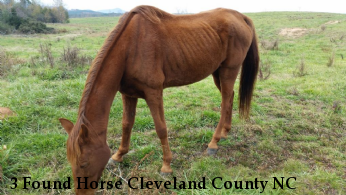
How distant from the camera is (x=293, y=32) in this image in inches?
743

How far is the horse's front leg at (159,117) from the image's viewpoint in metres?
2.87

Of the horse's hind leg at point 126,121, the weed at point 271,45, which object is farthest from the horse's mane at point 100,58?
the weed at point 271,45

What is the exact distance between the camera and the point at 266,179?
114 inches

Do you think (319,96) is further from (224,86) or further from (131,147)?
(131,147)

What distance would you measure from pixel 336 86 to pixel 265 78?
196 centimetres

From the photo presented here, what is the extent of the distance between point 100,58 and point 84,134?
87 centimetres

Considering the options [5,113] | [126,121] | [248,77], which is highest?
[248,77]

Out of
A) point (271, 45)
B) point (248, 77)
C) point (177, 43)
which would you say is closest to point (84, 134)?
point (177, 43)

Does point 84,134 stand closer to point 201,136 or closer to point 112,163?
point 112,163

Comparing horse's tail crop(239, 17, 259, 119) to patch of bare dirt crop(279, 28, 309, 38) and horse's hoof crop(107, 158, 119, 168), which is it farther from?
patch of bare dirt crop(279, 28, 309, 38)

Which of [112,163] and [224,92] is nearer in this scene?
[112,163]

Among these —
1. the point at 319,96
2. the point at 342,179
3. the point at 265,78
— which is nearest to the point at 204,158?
the point at 342,179

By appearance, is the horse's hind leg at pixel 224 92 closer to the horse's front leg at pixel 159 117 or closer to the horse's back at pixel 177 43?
the horse's back at pixel 177 43

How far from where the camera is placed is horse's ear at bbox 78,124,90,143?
1970 mm
